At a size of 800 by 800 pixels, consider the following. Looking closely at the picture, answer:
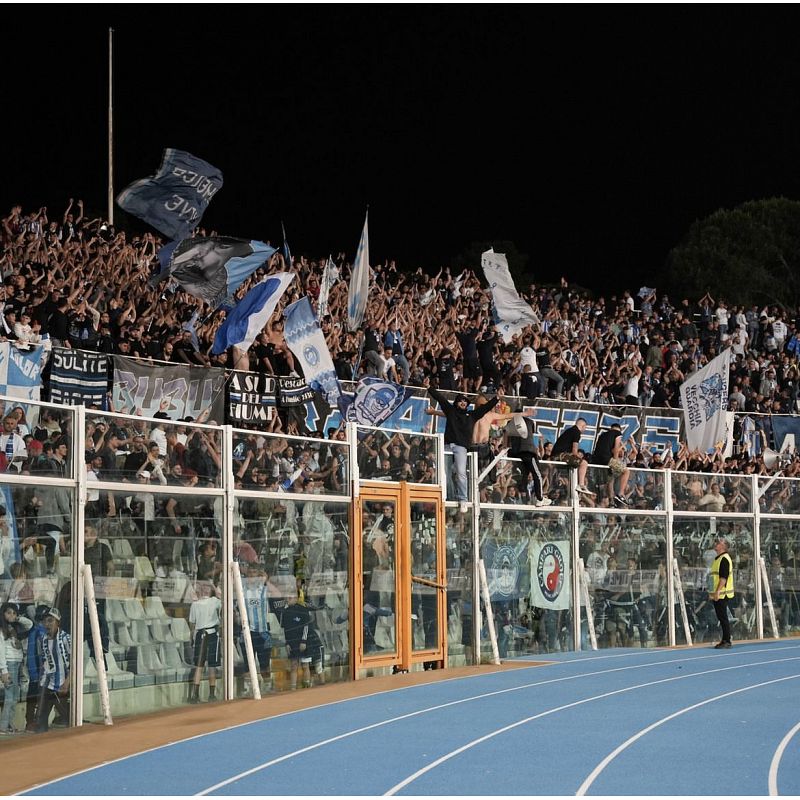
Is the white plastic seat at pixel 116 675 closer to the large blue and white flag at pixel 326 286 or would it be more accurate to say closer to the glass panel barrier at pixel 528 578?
the glass panel barrier at pixel 528 578

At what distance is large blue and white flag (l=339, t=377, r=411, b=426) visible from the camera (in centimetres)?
2288

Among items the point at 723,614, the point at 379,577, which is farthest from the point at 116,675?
the point at 723,614

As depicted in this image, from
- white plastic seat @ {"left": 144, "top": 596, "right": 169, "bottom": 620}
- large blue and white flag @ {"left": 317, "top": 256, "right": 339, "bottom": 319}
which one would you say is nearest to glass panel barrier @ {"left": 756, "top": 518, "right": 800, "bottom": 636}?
large blue and white flag @ {"left": 317, "top": 256, "right": 339, "bottom": 319}

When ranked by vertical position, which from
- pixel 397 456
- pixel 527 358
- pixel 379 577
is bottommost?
pixel 379 577

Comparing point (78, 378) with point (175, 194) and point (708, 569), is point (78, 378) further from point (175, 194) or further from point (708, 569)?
point (708, 569)

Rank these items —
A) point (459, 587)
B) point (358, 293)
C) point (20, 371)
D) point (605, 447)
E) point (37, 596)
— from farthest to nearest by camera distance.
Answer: point (605, 447)
point (358, 293)
point (459, 587)
point (20, 371)
point (37, 596)

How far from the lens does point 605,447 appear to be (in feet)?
88.4

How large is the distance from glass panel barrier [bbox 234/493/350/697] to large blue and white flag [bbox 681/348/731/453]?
14.3 metres

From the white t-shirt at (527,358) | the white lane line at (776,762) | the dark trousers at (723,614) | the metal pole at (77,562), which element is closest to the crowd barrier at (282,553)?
the metal pole at (77,562)

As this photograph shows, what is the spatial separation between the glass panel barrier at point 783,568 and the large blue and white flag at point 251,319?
11.7 metres

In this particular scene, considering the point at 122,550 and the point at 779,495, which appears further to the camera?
the point at 779,495

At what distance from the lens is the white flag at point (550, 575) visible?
2220 centimetres

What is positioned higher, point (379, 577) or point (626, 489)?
point (626, 489)

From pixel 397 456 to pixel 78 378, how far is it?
4.50 m
